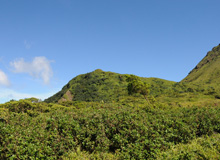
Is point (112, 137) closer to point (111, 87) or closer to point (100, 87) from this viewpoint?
point (111, 87)

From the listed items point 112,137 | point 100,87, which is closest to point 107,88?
point 100,87

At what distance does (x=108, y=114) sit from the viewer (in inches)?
433

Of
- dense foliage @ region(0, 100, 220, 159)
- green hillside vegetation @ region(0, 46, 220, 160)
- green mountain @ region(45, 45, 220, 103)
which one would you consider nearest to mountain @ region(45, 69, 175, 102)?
green mountain @ region(45, 45, 220, 103)

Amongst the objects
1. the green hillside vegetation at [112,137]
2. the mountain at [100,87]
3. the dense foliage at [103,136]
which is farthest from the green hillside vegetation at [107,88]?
the green hillside vegetation at [112,137]

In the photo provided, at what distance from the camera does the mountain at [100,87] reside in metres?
88.0

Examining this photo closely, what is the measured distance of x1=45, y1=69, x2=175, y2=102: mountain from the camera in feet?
289

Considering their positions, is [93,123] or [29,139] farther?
[93,123]

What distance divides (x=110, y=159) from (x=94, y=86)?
9272 cm

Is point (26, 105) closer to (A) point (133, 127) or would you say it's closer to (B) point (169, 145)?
(A) point (133, 127)

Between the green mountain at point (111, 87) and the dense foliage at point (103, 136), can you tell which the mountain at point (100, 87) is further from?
the dense foliage at point (103, 136)

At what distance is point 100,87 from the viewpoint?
99250 millimetres

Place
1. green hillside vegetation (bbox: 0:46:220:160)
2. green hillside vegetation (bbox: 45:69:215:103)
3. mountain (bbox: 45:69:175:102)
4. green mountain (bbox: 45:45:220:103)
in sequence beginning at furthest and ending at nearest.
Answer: mountain (bbox: 45:69:175:102) → green hillside vegetation (bbox: 45:69:215:103) → green mountain (bbox: 45:45:220:103) → green hillside vegetation (bbox: 0:46:220:160)

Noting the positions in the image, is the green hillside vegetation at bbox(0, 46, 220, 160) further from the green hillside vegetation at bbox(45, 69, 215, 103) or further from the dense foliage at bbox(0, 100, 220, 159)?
the green hillside vegetation at bbox(45, 69, 215, 103)

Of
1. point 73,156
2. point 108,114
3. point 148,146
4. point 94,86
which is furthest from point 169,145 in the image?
point 94,86
